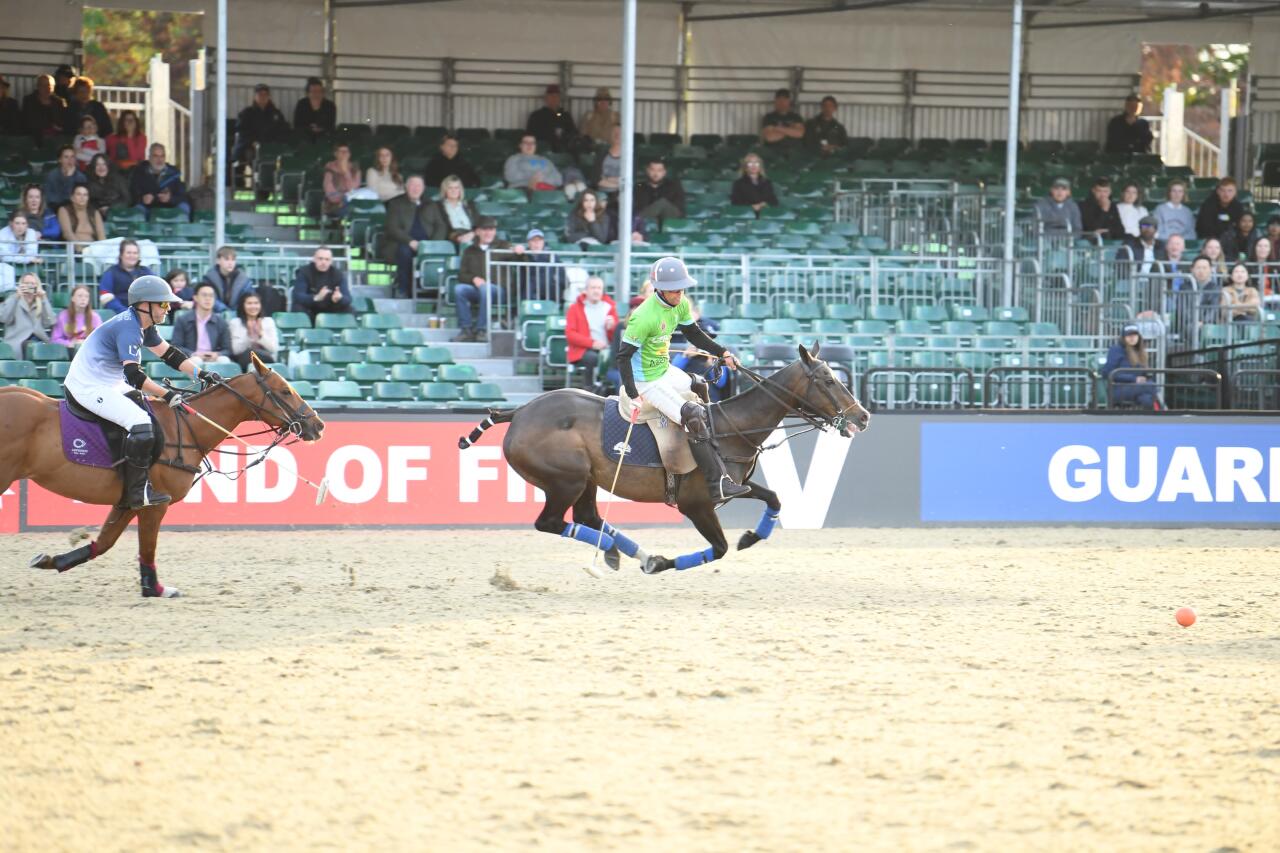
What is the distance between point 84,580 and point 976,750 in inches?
330

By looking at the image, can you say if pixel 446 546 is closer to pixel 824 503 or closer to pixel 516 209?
pixel 824 503

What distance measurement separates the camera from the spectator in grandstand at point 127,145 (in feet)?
77.2

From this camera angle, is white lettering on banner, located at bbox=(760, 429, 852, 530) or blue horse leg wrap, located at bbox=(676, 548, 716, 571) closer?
blue horse leg wrap, located at bbox=(676, 548, 716, 571)

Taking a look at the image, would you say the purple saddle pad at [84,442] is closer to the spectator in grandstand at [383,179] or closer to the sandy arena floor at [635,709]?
the sandy arena floor at [635,709]

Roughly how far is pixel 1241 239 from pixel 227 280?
49.0 ft

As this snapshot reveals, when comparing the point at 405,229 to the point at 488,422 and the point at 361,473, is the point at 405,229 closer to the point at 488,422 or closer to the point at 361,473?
the point at 361,473

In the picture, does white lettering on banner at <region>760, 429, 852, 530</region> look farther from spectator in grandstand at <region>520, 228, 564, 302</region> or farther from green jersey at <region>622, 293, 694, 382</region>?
green jersey at <region>622, 293, 694, 382</region>

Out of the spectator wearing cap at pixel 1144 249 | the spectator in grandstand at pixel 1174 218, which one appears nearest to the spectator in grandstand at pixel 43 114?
the spectator wearing cap at pixel 1144 249

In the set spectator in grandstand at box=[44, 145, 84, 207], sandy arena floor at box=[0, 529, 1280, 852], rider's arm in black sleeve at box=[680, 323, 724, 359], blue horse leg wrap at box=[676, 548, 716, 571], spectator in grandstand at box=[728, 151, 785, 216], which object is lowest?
sandy arena floor at box=[0, 529, 1280, 852]

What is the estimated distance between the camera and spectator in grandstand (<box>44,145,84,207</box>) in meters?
20.7

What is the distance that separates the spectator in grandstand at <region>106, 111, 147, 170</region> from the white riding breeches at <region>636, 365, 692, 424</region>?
13.1 m

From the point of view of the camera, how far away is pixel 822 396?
13242 millimetres

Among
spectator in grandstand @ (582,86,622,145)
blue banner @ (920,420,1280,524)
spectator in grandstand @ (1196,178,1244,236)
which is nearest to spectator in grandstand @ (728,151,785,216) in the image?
spectator in grandstand @ (582,86,622,145)

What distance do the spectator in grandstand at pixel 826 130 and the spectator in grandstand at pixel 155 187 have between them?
36.2 feet
